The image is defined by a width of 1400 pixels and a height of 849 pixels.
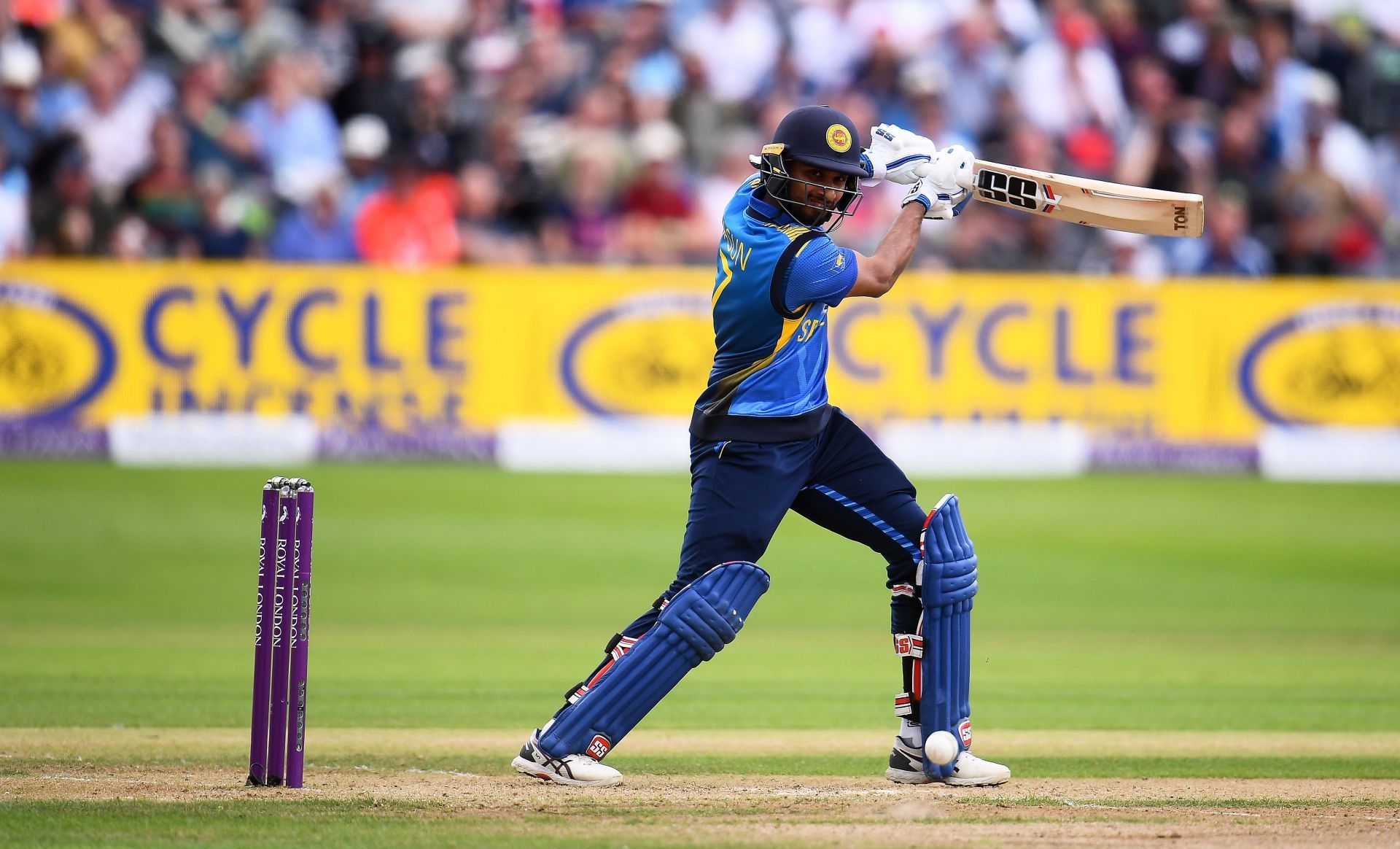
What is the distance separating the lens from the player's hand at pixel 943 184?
18.9 feet

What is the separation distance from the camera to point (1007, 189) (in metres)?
5.94

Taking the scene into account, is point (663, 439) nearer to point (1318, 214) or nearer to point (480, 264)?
point (480, 264)

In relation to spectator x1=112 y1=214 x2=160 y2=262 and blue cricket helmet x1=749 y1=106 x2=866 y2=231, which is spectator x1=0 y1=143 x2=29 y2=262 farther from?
blue cricket helmet x1=749 y1=106 x2=866 y2=231

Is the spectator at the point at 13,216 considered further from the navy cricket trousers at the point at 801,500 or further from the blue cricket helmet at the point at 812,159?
the blue cricket helmet at the point at 812,159

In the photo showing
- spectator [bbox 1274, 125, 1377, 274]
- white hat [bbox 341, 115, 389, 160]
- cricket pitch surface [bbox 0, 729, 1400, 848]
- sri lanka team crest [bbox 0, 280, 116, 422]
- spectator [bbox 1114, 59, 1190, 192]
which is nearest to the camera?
cricket pitch surface [bbox 0, 729, 1400, 848]

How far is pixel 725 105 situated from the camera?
16219mm

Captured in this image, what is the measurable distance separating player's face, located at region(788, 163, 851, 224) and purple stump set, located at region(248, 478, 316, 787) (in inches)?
68.4

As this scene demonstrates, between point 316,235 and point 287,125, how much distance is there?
1.55m

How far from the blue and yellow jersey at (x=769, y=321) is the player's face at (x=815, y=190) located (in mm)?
62

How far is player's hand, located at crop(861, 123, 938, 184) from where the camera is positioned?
5.80 m

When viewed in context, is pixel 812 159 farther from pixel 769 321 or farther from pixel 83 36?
pixel 83 36

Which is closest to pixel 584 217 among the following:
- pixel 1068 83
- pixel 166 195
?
pixel 166 195

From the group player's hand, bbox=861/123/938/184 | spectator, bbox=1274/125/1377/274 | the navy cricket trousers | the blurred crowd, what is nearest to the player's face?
player's hand, bbox=861/123/938/184

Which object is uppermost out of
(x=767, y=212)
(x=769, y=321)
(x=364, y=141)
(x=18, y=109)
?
(x=18, y=109)
